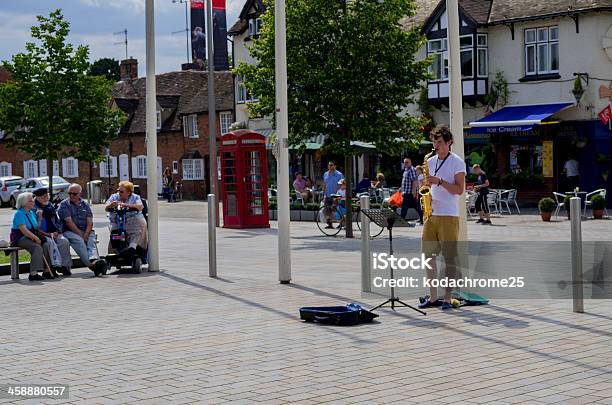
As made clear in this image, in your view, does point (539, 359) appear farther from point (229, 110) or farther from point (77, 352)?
point (229, 110)

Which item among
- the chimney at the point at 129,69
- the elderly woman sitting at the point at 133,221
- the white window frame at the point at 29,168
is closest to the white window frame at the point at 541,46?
the elderly woman sitting at the point at 133,221

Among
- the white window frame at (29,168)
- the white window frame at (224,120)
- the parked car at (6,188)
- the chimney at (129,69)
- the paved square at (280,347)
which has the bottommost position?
the paved square at (280,347)

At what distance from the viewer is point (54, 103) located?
35.0 meters

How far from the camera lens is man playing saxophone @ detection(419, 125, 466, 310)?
10852 mm

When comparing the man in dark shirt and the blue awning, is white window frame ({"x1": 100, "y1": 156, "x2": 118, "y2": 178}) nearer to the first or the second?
the blue awning

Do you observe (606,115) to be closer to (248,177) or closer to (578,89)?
(578,89)

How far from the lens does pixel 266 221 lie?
29.3 m

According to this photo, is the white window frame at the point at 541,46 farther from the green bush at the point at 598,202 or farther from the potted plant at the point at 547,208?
the potted plant at the point at 547,208

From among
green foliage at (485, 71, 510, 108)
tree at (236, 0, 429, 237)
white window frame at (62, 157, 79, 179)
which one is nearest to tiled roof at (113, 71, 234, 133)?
white window frame at (62, 157, 79, 179)

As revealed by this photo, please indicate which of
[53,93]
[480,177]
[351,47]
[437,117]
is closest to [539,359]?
[351,47]

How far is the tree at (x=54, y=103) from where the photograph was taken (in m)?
34.7

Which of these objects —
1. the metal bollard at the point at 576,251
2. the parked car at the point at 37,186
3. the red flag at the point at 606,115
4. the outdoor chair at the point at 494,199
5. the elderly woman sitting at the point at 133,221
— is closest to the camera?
the metal bollard at the point at 576,251

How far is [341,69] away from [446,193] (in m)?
13.2

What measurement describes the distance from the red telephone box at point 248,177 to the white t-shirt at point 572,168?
42.0 feet
